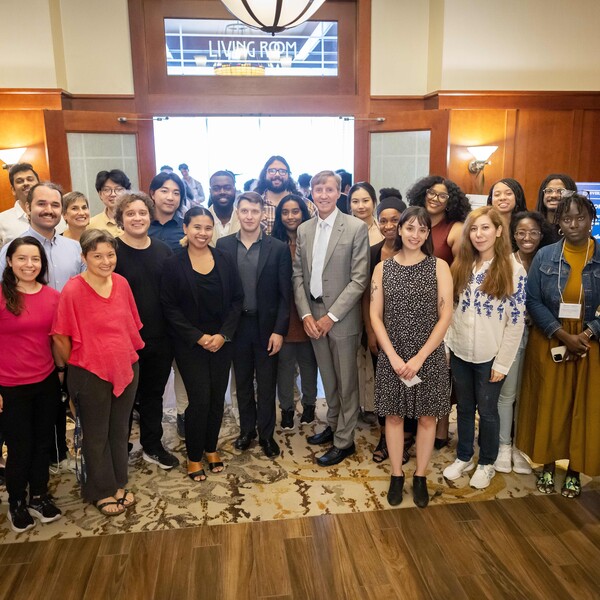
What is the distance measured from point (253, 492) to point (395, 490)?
0.79 meters

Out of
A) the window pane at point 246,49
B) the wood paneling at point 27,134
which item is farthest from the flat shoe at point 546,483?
the wood paneling at point 27,134

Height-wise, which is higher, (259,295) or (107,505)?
(259,295)

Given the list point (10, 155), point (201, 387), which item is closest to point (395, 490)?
point (201, 387)

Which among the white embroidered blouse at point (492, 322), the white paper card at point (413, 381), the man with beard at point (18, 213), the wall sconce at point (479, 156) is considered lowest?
the white paper card at point (413, 381)

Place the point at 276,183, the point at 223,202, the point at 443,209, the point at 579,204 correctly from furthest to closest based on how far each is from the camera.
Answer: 1. the point at 276,183
2. the point at 223,202
3. the point at 443,209
4. the point at 579,204

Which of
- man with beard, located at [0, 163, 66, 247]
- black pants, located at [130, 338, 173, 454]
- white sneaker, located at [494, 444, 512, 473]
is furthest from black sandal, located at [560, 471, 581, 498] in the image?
man with beard, located at [0, 163, 66, 247]

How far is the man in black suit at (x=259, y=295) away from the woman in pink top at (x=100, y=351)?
67 cm

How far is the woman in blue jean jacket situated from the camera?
2785 mm

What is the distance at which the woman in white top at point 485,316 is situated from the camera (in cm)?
285

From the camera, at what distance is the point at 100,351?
264 centimetres

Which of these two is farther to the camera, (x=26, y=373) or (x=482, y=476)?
Answer: (x=482, y=476)

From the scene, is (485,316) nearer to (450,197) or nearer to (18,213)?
(450,197)

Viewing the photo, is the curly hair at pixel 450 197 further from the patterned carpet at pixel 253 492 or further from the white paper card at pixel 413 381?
the patterned carpet at pixel 253 492

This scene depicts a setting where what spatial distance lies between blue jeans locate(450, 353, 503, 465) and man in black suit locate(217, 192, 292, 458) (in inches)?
41.8
